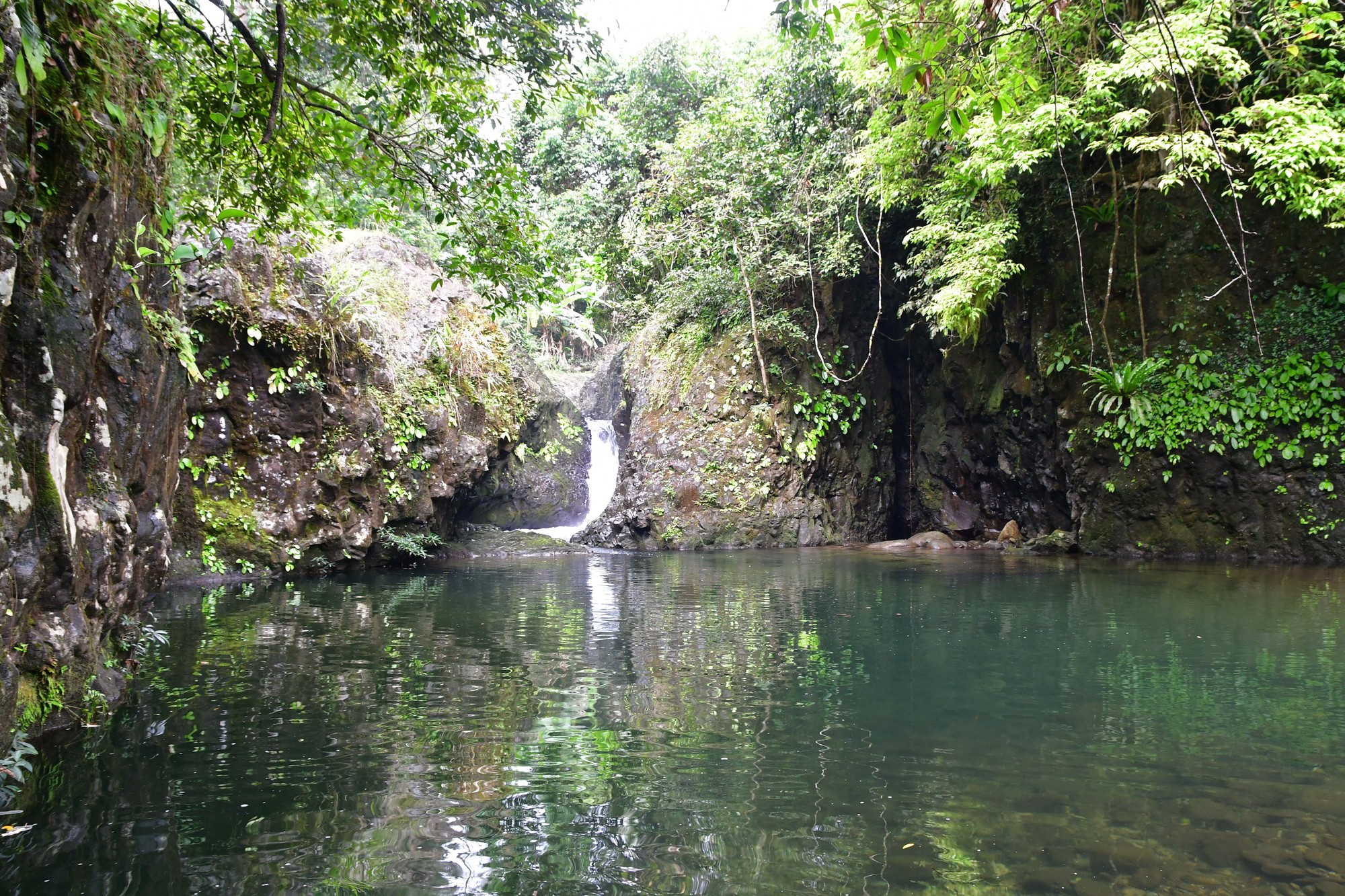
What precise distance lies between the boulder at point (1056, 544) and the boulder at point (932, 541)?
62.0 inches

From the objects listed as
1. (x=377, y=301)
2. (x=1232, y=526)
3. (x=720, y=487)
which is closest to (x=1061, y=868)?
(x=1232, y=526)

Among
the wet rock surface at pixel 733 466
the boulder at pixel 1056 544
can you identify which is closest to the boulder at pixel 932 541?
the boulder at pixel 1056 544

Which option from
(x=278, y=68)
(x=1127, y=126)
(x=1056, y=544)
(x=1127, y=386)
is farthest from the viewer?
(x=1056, y=544)

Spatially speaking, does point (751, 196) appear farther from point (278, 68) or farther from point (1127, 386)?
point (278, 68)

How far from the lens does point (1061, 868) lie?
2.37 m

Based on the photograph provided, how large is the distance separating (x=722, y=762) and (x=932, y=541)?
12329 millimetres

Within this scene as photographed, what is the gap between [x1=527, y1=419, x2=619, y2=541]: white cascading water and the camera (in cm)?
1942

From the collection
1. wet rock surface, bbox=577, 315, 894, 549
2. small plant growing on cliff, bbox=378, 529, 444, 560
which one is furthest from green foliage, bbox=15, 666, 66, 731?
wet rock surface, bbox=577, 315, 894, 549

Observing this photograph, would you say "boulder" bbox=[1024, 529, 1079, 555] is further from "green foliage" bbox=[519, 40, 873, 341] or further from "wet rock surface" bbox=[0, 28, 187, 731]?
"wet rock surface" bbox=[0, 28, 187, 731]

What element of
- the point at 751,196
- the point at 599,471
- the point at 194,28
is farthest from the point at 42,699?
the point at 599,471

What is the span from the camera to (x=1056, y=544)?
12.6 meters

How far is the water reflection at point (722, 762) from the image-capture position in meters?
2.39

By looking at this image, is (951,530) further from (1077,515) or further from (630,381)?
(630,381)

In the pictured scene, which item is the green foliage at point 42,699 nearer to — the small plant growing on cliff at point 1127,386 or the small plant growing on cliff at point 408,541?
A: the small plant growing on cliff at point 408,541
